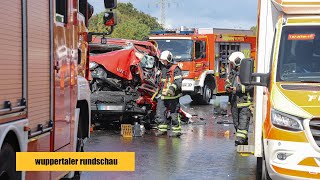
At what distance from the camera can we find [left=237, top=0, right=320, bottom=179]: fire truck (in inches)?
243

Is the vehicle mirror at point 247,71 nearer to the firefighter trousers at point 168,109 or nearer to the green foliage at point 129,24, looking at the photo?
the firefighter trousers at point 168,109

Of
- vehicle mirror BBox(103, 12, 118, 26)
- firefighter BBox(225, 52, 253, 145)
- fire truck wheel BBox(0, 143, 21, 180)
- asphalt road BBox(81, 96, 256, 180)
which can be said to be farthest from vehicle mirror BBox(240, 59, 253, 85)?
firefighter BBox(225, 52, 253, 145)

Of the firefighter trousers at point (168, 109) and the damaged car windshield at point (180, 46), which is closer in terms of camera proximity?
the firefighter trousers at point (168, 109)

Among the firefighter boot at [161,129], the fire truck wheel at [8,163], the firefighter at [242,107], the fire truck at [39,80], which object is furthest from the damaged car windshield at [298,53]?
the firefighter boot at [161,129]

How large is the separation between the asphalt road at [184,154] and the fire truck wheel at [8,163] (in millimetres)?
4018

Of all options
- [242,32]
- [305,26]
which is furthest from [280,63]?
[242,32]

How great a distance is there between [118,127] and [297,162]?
9181mm

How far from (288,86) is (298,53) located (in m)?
0.57

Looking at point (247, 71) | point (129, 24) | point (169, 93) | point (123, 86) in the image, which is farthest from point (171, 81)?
point (129, 24)

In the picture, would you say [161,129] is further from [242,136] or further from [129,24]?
[129,24]

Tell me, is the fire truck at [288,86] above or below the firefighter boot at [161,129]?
above

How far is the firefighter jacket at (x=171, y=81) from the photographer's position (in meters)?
12.9

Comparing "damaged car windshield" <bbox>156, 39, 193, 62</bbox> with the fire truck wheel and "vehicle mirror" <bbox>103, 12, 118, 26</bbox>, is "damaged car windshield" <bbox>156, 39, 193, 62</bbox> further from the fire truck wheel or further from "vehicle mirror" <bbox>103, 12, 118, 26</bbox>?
the fire truck wheel

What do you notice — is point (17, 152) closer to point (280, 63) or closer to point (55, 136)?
point (55, 136)
